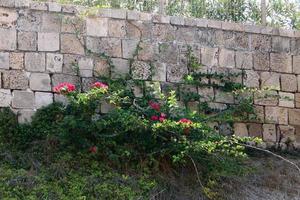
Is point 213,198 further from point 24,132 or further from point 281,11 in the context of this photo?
point 281,11

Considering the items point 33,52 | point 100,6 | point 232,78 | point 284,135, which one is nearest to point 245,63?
point 232,78

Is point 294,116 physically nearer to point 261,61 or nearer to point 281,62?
point 281,62

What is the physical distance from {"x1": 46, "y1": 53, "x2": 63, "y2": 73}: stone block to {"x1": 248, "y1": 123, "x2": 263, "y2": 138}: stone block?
2.81 meters

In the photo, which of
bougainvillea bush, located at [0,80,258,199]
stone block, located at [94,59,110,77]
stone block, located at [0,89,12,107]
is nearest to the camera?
bougainvillea bush, located at [0,80,258,199]

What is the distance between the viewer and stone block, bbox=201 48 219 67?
30.2ft

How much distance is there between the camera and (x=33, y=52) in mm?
8508

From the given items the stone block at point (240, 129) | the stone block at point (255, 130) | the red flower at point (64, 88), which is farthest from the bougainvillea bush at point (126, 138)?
the stone block at point (255, 130)

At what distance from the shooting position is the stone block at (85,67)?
8.65 metres

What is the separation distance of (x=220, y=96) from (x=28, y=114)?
8.90 ft

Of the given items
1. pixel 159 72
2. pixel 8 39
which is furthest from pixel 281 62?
pixel 8 39

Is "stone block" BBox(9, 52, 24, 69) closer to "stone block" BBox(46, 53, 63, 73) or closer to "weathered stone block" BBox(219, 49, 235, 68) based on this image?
"stone block" BBox(46, 53, 63, 73)

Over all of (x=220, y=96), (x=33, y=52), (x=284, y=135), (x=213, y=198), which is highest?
(x=33, y=52)

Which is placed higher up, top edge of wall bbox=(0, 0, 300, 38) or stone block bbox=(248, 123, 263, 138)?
top edge of wall bbox=(0, 0, 300, 38)

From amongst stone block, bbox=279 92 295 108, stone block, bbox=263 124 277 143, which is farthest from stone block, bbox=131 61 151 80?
stone block, bbox=279 92 295 108
